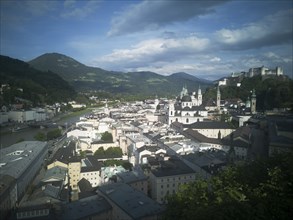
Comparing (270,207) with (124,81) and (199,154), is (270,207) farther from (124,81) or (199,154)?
(124,81)

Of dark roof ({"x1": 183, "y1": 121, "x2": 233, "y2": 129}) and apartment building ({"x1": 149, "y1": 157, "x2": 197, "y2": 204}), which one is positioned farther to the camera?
dark roof ({"x1": 183, "y1": 121, "x2": 233, "y2": 129})

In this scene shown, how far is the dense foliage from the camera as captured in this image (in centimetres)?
694

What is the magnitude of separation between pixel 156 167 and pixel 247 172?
7.63 metres

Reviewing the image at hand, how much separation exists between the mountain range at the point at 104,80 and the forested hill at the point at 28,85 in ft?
159

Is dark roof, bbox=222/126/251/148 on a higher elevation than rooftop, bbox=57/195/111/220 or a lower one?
higher

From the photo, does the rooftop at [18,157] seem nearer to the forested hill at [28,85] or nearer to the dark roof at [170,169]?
the dark roof at [170,169]

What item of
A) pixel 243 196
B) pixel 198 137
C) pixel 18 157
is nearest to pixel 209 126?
pixel 198 137

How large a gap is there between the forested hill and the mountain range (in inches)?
1905

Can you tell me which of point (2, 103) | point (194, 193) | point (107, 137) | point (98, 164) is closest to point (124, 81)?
point (2, 103)

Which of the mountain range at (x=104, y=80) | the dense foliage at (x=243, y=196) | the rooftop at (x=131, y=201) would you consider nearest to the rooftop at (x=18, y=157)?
the rooftop at (x=131, y=201)

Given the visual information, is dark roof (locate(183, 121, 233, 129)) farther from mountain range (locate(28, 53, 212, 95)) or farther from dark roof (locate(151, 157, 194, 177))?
mountain range (locate(28, 53, 212, 95))

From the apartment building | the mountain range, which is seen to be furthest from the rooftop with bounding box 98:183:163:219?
the mountain range

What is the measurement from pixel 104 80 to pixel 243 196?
15953cm

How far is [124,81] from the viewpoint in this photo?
169750mm
